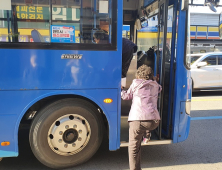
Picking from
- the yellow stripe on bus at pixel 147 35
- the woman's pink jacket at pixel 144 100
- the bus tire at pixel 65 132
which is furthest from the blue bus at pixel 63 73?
the yellow stripe on bus at pixel 147 35

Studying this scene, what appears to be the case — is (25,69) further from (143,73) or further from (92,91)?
(143,73)

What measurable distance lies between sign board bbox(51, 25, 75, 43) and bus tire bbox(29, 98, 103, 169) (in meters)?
0.84

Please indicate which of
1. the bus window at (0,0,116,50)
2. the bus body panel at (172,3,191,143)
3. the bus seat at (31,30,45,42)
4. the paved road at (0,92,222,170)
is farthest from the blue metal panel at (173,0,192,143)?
the bus seat at (31,30,45,42)

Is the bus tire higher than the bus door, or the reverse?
the bus door

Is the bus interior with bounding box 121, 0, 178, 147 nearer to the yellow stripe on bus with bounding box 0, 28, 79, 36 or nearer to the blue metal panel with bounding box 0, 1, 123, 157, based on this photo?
the blue metal panel with bounding box 0, 1, 123, 157

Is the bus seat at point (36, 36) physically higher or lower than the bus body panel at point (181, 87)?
higher

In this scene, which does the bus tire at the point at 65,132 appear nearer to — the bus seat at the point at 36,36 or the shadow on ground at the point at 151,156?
the shadow on ground at the point at 151,156

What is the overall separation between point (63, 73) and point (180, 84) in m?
1.81

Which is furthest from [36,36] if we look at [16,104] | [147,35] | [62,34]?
[147,35]

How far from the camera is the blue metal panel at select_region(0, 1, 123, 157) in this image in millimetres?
3090

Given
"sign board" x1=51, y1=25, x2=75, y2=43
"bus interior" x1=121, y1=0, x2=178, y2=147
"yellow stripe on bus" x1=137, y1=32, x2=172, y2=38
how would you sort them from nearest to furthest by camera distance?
"sign board" x1=51, y1=25, x2=75, y2=43 < "bus interior" x1=121, y1=0, x2=178, y2=147 < "yellow stripe on bus" x1=137, y1=32, x2=172, y2=38

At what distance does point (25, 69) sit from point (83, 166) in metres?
1.72

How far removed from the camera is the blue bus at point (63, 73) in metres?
3.11

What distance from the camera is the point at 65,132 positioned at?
336cm
